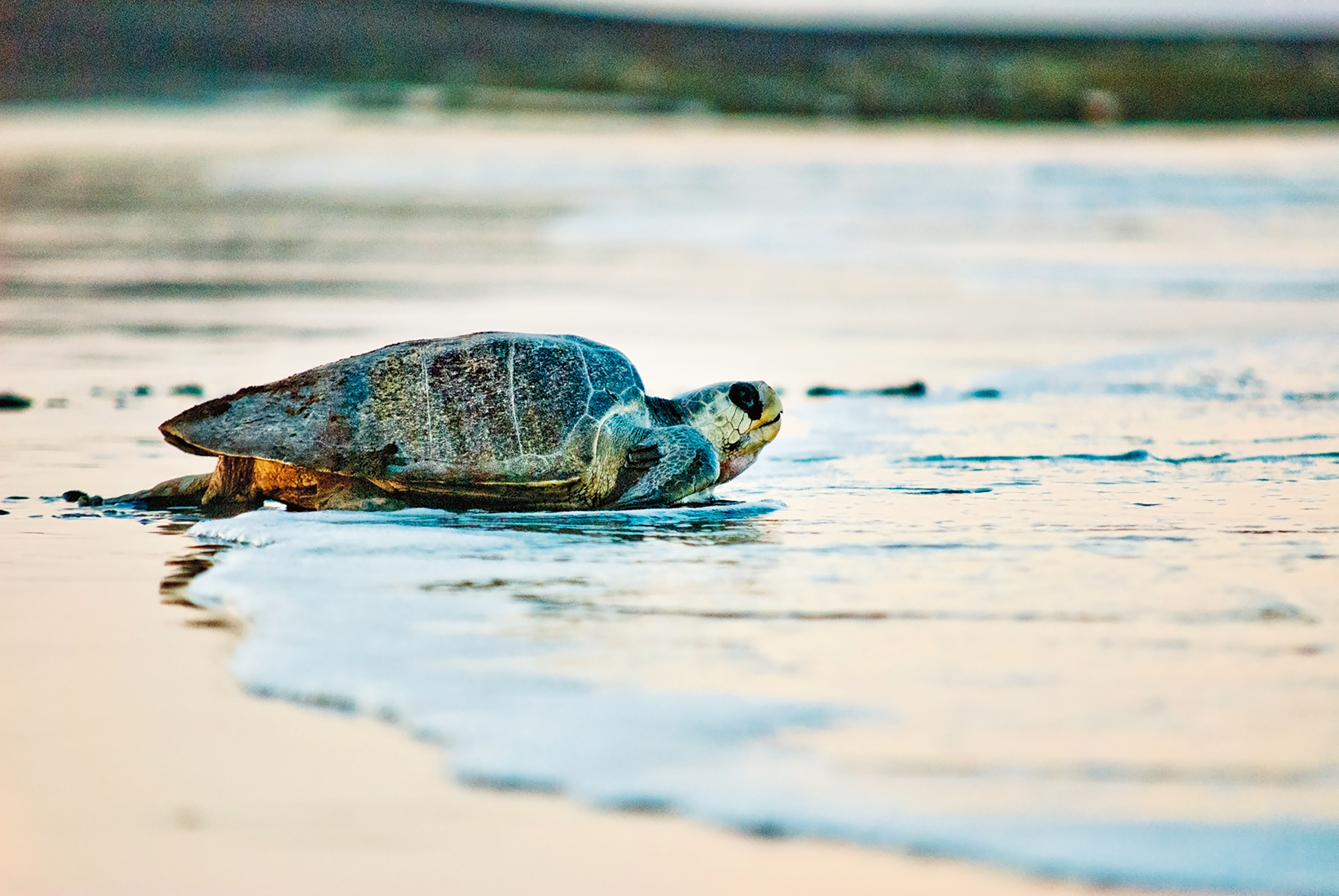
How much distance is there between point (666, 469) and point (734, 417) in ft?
1.61

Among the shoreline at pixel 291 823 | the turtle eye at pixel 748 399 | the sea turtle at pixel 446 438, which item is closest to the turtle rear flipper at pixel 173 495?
the sea turtle at pixel 446 438

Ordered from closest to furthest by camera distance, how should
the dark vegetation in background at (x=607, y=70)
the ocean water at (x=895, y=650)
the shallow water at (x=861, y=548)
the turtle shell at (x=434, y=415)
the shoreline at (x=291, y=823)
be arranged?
the shoreline at (x=291, y=823)
the ocean water at (x=895, y=650)
the shallow water at (x=861, y=548)
the turtle shell at (x=434, y=415)
the dark vegetation in background at (x=607, y=70)

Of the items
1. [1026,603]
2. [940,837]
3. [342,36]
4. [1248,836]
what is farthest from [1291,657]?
[342,36]

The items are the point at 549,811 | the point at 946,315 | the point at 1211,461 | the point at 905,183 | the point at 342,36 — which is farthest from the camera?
the point at 342,36

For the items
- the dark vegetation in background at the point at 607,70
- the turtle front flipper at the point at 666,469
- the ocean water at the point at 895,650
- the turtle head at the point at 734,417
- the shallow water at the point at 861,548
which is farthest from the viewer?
the dark vegetation in background at the point at 607,70

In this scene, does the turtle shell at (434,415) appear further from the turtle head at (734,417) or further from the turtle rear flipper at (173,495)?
the turtle head at (734,417)

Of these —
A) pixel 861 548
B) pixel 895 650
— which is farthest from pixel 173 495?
pixel 895 650

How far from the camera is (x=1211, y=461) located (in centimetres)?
600

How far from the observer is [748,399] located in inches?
230

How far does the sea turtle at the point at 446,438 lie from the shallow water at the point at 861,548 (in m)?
0.14

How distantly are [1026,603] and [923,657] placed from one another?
558mm

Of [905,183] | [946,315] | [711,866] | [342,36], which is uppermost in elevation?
[342,36]

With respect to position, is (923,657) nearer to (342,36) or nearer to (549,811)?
(549,811)

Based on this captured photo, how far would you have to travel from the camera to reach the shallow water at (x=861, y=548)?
2.91 meters
